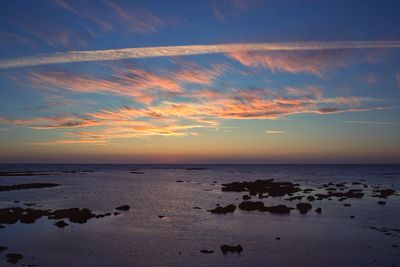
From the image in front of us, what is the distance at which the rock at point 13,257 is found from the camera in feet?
72.3

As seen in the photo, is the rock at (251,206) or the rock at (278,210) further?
the rock at (251,206)

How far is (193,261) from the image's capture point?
22.4m

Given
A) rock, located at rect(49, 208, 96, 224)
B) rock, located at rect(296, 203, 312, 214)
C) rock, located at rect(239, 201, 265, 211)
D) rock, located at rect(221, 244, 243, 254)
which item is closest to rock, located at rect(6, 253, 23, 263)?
rock, located at rect(49, 208, 96, 224)

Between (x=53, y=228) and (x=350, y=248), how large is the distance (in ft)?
85.9

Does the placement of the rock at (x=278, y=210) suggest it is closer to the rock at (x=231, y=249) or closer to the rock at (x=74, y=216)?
the rock at (x=231, y=249)

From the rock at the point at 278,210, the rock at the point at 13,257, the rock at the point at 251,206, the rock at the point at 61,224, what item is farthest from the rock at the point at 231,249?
the rock at the point at 251,206

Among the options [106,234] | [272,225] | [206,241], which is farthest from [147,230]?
[272,225]

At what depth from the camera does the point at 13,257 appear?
73.9 ft

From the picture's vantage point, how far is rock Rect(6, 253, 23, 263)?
72.3 ft

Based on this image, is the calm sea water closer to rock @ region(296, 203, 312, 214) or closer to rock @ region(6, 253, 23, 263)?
rock @ region(6, 253, 23, 263)

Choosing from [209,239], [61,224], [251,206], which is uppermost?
[251,206]

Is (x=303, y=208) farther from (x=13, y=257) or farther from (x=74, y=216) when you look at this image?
(x=13, y=257)

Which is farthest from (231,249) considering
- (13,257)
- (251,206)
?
(251,206)

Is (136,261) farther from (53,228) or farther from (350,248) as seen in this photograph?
(350,248)
